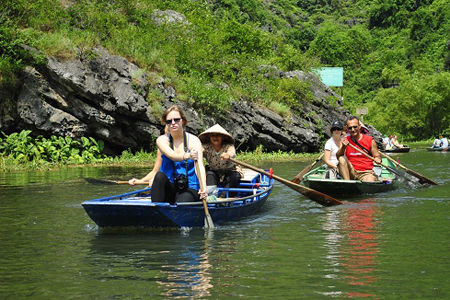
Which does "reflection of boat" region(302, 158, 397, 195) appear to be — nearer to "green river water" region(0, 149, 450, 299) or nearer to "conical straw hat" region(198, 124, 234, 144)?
"green river water" region(0, 149, 450, 299)

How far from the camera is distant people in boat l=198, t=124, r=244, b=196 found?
31.6ft

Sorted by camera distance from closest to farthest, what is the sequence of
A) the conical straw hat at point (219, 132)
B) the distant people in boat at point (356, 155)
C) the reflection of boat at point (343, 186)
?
the conical straw hat at point (219, 132), the reflection of boat at point (343, 186), the distant people in boat at point (356, 155)

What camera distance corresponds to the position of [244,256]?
246 inches

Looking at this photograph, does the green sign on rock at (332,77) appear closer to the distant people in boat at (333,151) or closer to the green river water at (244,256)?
the distant people in boat at (333,151)

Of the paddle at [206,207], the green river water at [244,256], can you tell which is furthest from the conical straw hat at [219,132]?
the paddle at [206,207]

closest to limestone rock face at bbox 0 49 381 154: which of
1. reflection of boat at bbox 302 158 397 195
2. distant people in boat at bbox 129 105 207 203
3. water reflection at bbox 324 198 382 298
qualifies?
reflection of boat at bbox 302 158 397 195

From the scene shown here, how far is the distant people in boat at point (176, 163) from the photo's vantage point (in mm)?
7344

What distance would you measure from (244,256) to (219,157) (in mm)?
3688

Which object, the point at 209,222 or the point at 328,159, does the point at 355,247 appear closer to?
the point at 209,222

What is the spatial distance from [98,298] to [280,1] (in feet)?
322

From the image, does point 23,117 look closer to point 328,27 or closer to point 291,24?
point 328,27

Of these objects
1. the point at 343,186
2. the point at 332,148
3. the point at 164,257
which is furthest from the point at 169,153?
the point at 332,148

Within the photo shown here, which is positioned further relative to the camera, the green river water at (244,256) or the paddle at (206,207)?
the paddle at (206,207)

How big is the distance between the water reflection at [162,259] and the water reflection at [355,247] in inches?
47.6
